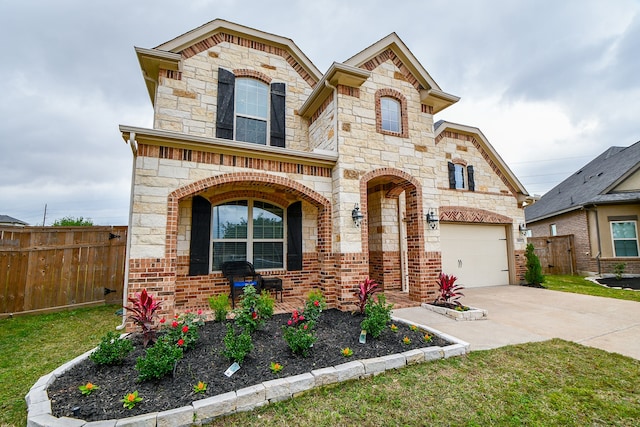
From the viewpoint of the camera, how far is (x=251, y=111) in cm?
760

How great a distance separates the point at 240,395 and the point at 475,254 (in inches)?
374

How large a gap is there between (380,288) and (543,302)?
4097 mm

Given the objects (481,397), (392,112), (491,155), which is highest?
(392,112)

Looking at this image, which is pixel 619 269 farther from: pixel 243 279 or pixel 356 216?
pixel 243 279

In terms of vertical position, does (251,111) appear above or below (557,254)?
above

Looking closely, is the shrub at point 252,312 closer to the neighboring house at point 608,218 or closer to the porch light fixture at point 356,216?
the porch light fixture at point 356,216

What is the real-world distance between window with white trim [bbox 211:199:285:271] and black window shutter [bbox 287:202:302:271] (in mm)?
227

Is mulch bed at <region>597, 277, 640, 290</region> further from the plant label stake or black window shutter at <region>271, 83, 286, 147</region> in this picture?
the plant label stake

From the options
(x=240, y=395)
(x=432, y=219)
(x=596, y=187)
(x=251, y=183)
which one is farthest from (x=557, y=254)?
(x=240, y=395)

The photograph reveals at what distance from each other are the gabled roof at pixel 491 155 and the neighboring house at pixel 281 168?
2167 millimetres

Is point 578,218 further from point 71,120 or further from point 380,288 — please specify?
point 71,120

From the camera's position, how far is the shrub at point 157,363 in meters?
2.77

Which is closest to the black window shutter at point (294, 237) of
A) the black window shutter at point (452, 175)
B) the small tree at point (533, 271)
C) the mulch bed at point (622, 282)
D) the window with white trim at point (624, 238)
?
the black window shutter at point (452, 175)

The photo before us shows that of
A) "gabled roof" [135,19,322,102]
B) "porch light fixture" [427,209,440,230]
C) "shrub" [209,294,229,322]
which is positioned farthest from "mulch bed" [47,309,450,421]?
"gabled roof" [135,19,322,102]
